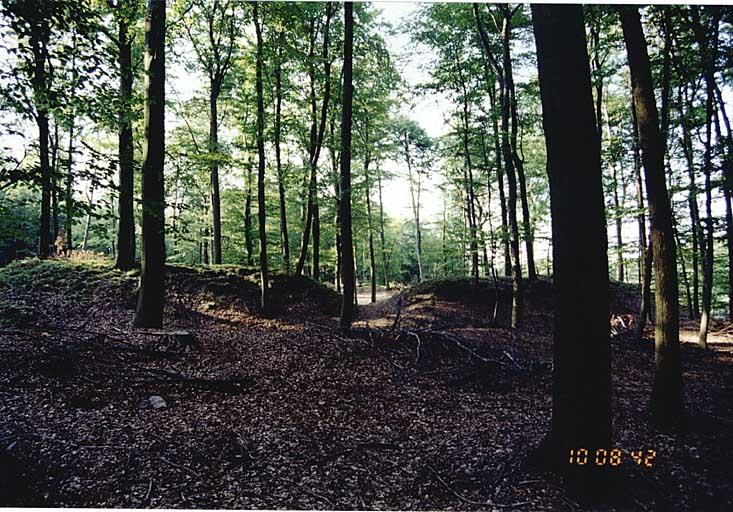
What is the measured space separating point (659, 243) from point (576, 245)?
6.99ft

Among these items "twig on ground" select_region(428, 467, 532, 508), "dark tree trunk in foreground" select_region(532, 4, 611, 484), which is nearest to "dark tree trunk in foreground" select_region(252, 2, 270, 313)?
"twig on ground" select_region(428, 467, 532, 508)

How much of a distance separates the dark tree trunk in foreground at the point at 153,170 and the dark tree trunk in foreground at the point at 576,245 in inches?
204

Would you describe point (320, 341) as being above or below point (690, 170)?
below

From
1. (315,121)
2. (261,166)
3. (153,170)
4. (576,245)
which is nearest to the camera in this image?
(576,245)

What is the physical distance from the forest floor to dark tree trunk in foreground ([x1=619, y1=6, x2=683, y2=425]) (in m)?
0.37

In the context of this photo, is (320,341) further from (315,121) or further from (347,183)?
(315,121)

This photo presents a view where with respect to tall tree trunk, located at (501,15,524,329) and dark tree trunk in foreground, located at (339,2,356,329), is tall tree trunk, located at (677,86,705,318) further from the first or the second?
dark tree trunk in foreground, located at (339,2,356,329)

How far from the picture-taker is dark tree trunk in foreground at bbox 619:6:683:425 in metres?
3.99

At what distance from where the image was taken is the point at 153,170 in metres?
5.54

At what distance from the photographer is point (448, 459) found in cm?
324

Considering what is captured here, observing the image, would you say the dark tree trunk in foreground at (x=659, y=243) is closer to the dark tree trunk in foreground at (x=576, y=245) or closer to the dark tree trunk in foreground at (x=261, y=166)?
the dark tree trunk in foreground at (x=576, y=245)

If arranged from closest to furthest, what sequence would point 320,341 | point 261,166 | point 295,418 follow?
point 295,418 → point 320,341 → point 261,166

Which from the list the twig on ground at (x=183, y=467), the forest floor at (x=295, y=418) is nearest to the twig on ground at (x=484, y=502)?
the forest floor at (x=295, y=418)
